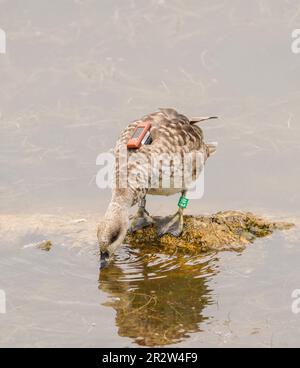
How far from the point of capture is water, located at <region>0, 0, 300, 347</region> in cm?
939

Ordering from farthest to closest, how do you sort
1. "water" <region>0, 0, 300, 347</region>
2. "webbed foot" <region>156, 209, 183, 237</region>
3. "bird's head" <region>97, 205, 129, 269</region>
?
1. "webbed foot" <region>156, 209, 183, 237</region>
2. "bird's head" <region>97, 205, 129, 269</region>
3. "water" <region>0, 0, 300, 347</region>

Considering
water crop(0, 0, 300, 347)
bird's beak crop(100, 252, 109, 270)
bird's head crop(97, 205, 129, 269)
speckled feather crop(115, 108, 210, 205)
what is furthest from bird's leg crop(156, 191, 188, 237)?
bird's beak crop(100, 252, 109, 270)

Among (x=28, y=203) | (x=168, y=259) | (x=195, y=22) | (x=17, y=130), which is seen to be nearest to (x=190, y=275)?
(x=168, y=259)

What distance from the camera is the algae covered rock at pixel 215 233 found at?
1123 centimetres

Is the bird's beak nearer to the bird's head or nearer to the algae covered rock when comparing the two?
the bird's head

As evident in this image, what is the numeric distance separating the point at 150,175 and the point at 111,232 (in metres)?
0.84

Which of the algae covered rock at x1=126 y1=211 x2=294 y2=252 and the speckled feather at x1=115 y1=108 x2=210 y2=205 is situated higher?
the speckled feather at x1=115 y1=108 x2=210 y2=205

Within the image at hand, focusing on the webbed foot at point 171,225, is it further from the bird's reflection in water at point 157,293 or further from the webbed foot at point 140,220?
the bird's reflection in water at point 157,293

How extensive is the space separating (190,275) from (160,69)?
6.25m

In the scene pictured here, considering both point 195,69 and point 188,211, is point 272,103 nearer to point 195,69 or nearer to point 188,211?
point 195,69

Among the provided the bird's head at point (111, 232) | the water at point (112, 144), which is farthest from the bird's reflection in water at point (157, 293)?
the bird's head at point (111, 232)

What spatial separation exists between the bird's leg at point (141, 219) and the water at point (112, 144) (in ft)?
1.33

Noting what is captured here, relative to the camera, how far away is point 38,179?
45.3 feet

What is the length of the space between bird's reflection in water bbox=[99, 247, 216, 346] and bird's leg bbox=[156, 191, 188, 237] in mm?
322
